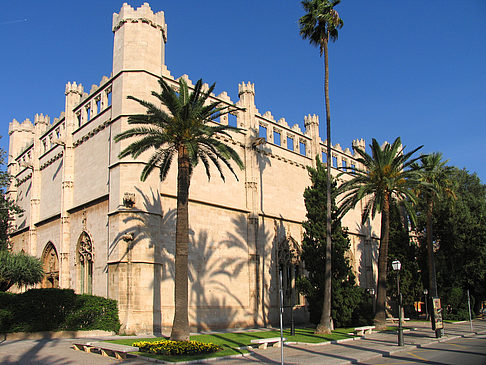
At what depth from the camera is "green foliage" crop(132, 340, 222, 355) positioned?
727 inches

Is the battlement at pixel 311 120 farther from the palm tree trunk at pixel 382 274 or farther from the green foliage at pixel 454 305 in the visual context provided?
the green foliage at pixel 454 305

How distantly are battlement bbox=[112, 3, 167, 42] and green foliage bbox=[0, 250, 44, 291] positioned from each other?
682 inches

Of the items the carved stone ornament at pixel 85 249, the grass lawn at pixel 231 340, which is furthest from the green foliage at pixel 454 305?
the carved stone ornament at pixel 85 249

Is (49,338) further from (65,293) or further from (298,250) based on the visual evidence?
(298,250)

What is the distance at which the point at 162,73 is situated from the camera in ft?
105

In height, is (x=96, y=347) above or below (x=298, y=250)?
below

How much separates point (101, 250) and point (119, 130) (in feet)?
25.9

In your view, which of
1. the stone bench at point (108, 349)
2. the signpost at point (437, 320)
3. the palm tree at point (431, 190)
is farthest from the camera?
the palm tree at point (431, 190)

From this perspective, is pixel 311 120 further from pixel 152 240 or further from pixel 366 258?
pixel 152 240

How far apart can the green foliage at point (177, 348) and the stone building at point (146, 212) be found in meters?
7.08

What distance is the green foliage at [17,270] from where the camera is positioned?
30919mm

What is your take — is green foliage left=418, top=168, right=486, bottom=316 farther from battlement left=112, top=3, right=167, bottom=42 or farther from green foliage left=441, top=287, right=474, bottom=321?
battlement left=112, top=3, right=167, bottom=42

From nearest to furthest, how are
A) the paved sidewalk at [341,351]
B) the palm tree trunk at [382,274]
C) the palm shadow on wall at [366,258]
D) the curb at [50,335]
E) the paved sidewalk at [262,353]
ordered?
the paved sidewalk at [262,353] → the paved sidewalk at [341,351] → the curb at [50,335] → the palm tree trunk at [382,274] → the palm shadow on wall at [366,258]

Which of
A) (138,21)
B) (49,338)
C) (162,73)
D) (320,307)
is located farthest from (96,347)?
(138,21)
